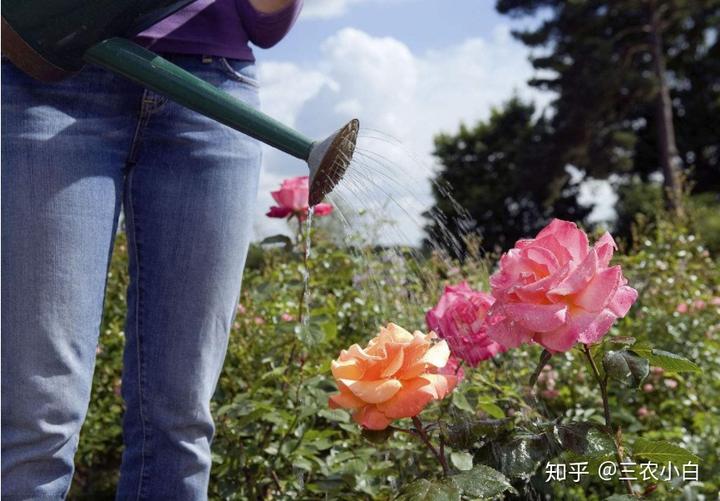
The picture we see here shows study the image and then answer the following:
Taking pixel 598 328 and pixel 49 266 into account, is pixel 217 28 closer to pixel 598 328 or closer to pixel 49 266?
pixel 49 266

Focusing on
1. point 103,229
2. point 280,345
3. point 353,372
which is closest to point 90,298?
point 103,229

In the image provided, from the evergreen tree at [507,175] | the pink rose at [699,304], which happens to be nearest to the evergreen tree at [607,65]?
the evergreen tree at [507,175]

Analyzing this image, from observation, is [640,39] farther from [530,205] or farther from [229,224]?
[229,224]

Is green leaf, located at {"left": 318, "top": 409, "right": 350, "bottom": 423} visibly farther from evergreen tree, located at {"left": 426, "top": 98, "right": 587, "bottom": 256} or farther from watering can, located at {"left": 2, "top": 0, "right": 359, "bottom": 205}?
evergreen tree, located at {"left": 426, "top": 98, "right": 587, "bottom": 256}

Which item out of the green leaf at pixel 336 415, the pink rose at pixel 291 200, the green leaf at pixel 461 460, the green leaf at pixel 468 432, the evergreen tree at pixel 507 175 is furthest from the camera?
the evergreen tree at pixel 507 175

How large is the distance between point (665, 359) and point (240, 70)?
821mm

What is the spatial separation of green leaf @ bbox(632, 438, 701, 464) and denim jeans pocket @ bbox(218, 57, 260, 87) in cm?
83

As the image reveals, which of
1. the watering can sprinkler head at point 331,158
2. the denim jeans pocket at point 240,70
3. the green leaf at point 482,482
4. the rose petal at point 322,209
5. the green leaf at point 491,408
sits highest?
A: the rose petal at point 322,209

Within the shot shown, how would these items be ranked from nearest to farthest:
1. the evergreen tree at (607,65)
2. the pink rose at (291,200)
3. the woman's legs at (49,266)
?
the woman's legs at (49,266) → the pink rose at (291,200) → the evergreen tree at (607,65)

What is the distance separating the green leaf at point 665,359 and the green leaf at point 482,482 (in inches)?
8.7

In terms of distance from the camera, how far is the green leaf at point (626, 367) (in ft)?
3.41

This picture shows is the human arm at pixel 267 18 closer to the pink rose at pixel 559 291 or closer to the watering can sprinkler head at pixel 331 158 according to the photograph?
the watering can sprinkler head at pixel 331 158

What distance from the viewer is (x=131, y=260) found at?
149 centimetres

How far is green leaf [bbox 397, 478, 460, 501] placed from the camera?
3.28ft
